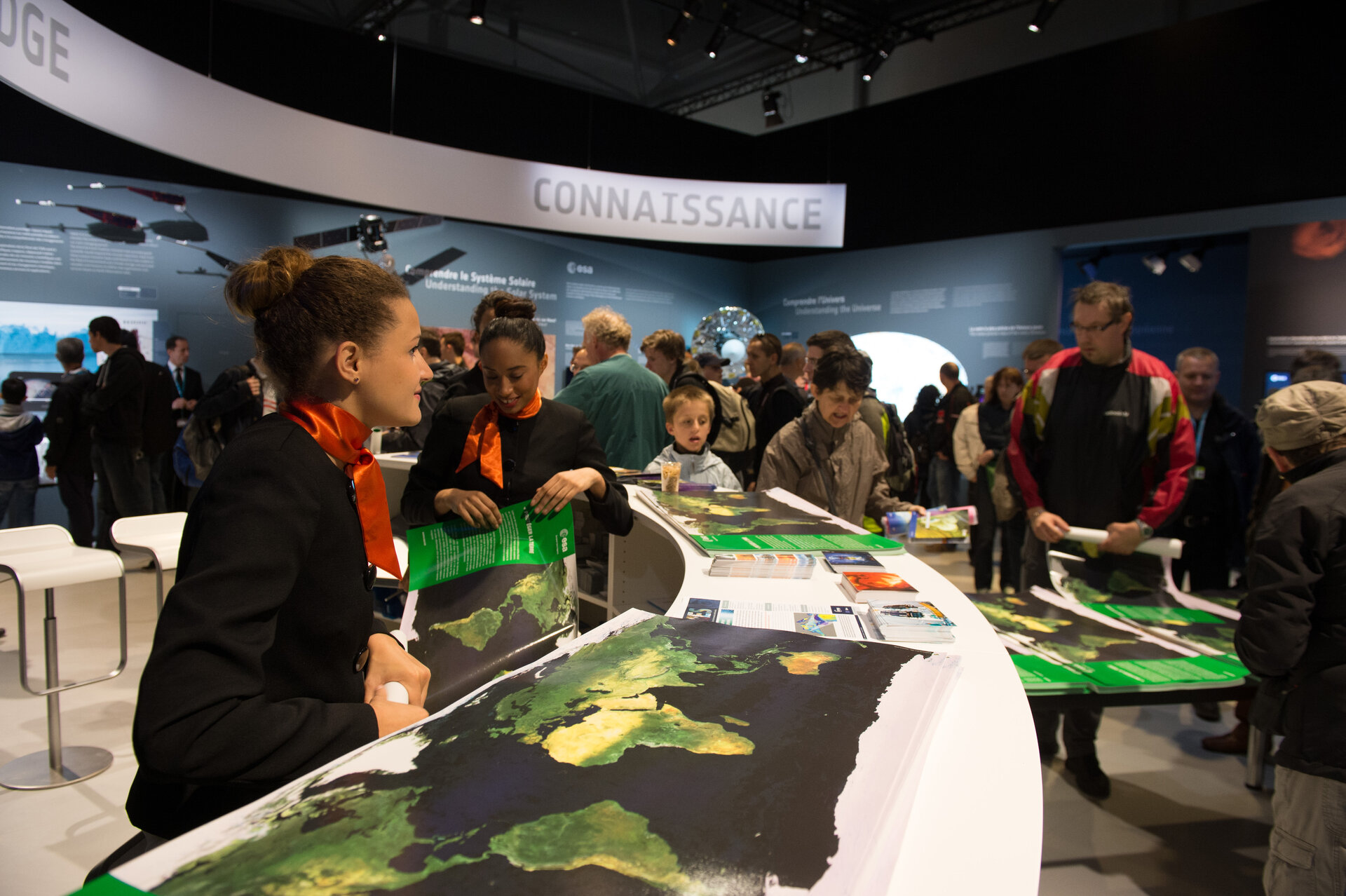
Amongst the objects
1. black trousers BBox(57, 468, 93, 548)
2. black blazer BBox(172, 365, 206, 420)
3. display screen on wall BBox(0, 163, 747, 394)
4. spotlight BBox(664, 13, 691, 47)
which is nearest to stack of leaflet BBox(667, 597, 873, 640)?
display screen on wall BBox(0, 163, 747, 394)

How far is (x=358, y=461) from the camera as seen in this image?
1030mm

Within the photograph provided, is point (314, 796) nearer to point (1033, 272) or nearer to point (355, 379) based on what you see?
point (355, 379)

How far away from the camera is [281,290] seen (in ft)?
3.27

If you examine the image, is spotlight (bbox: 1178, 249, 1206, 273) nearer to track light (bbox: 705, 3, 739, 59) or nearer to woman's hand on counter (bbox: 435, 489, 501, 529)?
track light (bbox: 705, 3, 739, 59)

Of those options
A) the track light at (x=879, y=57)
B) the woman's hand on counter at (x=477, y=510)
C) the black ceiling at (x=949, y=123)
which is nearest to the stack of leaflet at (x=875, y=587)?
the woman's hand on counter at (x=477, y=510)

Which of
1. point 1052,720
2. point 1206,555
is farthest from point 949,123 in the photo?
point 1052,720

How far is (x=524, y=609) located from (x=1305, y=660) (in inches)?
71.9

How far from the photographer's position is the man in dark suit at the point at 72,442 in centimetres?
514

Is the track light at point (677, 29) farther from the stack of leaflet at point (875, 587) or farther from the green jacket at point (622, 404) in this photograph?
the stack of leaflet at point (875, 587)

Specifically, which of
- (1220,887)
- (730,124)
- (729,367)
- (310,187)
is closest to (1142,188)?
(729,367)

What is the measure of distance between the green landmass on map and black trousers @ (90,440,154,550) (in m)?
4.92

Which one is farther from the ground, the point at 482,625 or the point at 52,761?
the point at 482,625

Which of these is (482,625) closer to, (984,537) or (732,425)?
(732,425)

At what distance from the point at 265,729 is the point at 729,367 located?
22.3ft
